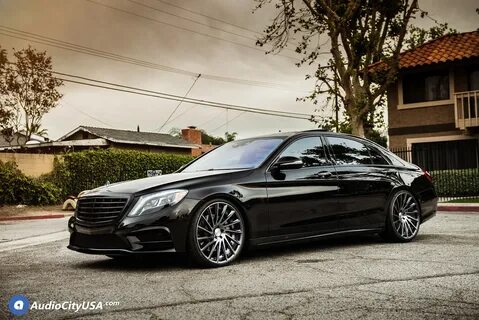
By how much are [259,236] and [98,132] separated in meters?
39.4

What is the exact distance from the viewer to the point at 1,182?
22547 mm

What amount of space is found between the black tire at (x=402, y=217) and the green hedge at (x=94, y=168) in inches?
789

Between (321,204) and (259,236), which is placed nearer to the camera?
(259,236)

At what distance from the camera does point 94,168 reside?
26844mm

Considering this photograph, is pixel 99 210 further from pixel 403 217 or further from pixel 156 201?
pixel 403 217

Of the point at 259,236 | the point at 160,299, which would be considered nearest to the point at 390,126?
the point at 259,236

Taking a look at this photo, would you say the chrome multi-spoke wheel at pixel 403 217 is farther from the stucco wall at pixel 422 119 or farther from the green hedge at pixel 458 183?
the stucco wall at pixel 422 119

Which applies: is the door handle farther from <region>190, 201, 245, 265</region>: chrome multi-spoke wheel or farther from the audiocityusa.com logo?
the audiocityusa.com logo

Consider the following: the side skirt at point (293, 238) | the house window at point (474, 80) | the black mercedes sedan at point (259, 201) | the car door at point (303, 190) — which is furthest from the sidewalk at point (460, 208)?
the house window at point (474, 80)

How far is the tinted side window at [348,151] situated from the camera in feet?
25.2

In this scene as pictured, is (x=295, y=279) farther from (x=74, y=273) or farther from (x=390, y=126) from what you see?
(x=390, y=126)

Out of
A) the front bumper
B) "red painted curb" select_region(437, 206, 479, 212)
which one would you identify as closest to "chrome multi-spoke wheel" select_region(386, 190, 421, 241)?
the front bumper

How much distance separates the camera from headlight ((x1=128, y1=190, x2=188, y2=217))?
5.97 metres

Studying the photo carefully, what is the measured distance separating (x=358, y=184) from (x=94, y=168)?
20980mm
